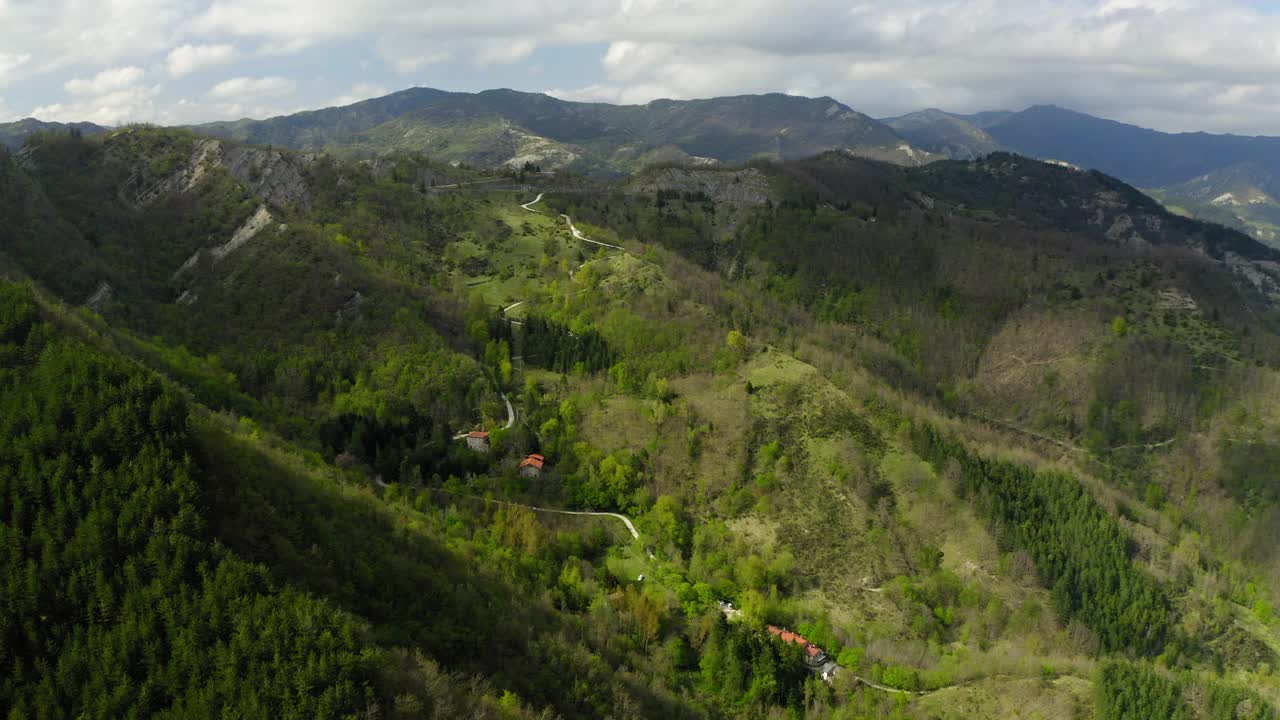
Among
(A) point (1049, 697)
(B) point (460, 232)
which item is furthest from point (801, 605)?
(B) point (460, 232)

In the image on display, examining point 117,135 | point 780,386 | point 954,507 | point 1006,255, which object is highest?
point 117,135

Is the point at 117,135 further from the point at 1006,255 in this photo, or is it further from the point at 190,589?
the point at 1006,255

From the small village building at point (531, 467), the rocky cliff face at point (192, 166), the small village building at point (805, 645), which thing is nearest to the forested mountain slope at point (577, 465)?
the rocky cliff face at point (192, 166)

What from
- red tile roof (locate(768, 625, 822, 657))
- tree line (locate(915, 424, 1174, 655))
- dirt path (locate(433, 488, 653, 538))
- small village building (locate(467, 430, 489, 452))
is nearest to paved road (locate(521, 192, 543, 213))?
small village building (locate(467, 430, 489, 452))

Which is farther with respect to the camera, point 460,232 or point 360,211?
point 460,232

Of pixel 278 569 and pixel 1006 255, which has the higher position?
pixel 1006 255

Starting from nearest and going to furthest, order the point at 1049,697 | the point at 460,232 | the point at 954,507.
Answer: the point at 1049,697 < the point at 954,507 < the point at 460,232

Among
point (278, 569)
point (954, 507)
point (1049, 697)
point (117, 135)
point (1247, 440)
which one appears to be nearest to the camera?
point (278, 569)
